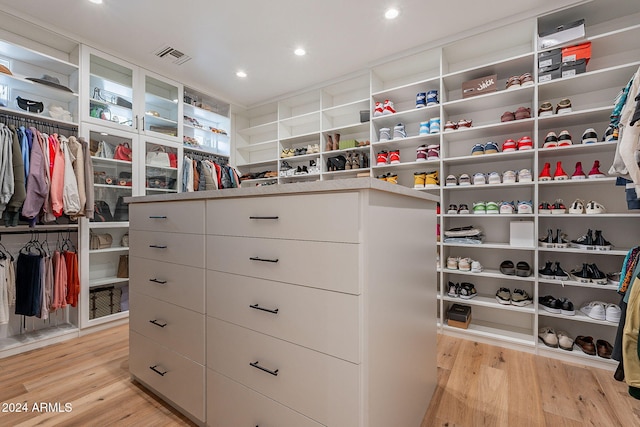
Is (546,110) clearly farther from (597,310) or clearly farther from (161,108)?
(161,108)

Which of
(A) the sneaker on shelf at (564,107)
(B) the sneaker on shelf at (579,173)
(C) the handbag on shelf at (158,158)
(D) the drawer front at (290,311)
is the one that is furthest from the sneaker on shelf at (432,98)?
(C) the handbag on shelf at (158,158)

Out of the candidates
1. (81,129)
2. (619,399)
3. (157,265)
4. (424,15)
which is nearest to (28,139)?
(81,129)

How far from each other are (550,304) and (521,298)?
188 mm

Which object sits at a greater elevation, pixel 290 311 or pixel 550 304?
pixel 290 311

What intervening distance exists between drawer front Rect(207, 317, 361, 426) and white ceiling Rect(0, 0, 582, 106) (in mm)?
2372

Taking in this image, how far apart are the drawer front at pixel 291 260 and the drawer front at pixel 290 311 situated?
28 millimetres

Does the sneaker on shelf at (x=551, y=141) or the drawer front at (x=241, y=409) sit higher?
the sneaker on shelf at (x=551, y=141)

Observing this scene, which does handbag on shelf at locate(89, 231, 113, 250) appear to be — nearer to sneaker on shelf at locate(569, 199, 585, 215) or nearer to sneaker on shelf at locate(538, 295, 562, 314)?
sneaker on shelf at locate(538, 295, 562, 314)

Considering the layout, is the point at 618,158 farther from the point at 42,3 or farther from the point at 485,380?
the point at 42,3

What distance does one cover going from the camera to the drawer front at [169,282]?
1.26m

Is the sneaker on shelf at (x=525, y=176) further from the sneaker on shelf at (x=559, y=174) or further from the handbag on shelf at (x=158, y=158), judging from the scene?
the handbag on shelf at (x=158, y=158)

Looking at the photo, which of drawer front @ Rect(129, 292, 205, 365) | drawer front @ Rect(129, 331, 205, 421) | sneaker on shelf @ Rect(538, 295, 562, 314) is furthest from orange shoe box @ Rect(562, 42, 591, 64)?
drawer front @ Rect(129, 331, 205, 421)

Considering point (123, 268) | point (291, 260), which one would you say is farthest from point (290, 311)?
point (123, 268)

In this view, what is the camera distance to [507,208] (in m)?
2.33
